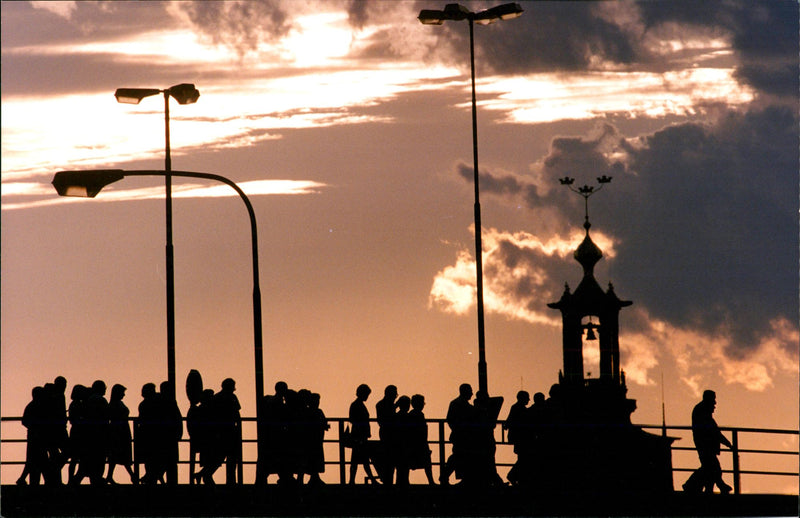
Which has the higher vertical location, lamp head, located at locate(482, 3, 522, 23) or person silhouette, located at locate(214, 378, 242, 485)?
lamp head, located at locate(482, 3, 522, 23)

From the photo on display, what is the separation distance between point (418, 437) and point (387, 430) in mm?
484

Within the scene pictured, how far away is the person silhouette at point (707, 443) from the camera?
26250mm

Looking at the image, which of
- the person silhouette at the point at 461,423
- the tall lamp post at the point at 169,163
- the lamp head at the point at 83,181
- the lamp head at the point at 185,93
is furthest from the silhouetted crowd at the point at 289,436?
the lamp head at the point at 185,93

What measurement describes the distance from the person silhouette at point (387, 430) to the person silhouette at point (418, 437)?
0.79ft

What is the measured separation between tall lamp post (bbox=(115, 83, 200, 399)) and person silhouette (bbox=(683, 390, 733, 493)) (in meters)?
10.3

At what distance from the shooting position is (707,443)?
26281 mm

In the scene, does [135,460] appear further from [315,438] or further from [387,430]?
[387,430]

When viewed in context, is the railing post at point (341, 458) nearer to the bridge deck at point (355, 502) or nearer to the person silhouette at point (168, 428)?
the bridge deck at point (355, 502)

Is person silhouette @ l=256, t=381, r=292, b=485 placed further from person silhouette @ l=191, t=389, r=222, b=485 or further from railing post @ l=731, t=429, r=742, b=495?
railing post @ l=731, t=429, r=742, b=495

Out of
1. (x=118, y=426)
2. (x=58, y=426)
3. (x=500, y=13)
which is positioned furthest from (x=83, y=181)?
(x=500, y=13)

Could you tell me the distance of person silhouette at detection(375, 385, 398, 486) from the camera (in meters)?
26.5

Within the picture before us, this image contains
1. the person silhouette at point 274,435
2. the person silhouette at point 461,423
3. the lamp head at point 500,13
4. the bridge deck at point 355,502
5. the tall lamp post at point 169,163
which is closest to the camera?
the bridge deck at point 355,502

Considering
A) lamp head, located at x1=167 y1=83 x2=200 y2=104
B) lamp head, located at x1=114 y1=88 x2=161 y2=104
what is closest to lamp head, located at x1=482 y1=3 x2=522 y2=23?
lamp head, located at x1=167 y1=83 x2=200 y2=104

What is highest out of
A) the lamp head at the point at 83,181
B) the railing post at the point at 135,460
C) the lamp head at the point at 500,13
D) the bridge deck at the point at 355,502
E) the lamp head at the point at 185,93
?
the lamp head at the point at 500,13
